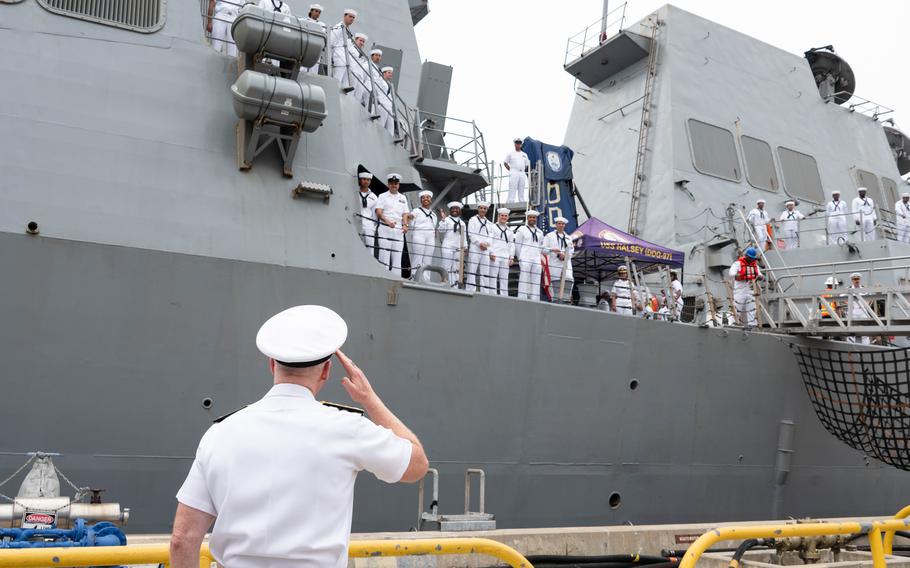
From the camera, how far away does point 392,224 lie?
311 inches

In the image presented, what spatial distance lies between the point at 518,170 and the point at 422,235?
341 centimetres

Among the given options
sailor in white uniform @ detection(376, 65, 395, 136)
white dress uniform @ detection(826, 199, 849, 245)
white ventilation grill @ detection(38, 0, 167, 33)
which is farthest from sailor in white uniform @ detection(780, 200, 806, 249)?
white ventilation grill @ detection(38, 0, 167, 33)

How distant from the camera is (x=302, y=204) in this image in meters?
7.21

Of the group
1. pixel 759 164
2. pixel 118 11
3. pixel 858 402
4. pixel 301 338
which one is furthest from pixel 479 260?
pixel 759 164

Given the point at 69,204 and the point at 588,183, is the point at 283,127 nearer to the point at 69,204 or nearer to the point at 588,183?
the point at 69,204

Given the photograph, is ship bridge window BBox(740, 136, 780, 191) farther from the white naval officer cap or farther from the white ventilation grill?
the white naval officer cap

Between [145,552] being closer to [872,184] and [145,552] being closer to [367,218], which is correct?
[367,218]

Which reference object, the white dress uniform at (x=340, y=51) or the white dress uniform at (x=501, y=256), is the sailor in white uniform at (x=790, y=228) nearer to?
the white dress uniform at (x=501, y=256)

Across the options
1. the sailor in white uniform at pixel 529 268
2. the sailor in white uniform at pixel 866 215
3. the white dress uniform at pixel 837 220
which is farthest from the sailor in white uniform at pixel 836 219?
the sailor in white uniform at pixel 529 268

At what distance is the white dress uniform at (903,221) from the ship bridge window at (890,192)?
4.45 ft

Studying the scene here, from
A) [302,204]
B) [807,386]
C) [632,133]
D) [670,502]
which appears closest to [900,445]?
[807,386]

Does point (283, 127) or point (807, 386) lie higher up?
point (283, 127)

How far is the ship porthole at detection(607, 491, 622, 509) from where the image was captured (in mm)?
8641

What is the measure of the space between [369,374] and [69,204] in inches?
108
